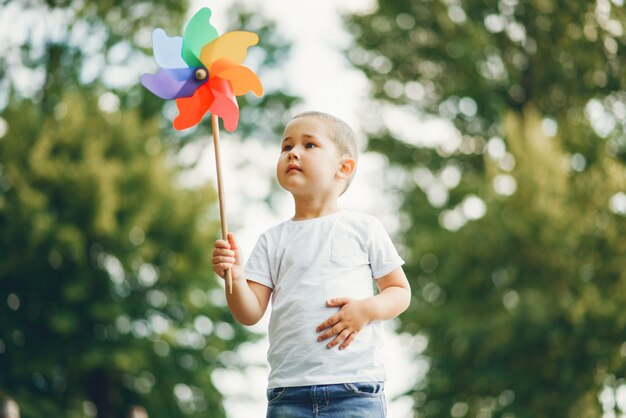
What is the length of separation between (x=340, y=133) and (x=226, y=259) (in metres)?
0.59

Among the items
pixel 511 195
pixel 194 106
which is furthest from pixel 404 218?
pixel 194 106

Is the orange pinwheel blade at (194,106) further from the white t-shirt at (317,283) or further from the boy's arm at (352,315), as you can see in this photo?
the boy's arm at (352,315)

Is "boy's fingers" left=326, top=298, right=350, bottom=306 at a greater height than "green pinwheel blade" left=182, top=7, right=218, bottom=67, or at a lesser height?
lesser

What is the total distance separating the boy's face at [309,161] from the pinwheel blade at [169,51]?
503mm

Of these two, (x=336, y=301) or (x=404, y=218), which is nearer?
(x=336, y=301)

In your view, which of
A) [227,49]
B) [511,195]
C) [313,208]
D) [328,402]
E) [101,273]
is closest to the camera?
[328,402]

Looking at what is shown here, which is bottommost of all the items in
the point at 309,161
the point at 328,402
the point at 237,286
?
the point at 328,402

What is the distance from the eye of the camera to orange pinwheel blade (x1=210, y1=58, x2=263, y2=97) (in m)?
3.38

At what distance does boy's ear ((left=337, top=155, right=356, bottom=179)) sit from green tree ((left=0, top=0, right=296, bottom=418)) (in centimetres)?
995

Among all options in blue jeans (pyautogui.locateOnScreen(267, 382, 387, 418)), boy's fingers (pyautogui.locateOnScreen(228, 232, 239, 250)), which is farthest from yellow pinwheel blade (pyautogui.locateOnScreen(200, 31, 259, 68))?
blue jeans (pyautogui.locateOnScreen(267, 382, 387, 418))

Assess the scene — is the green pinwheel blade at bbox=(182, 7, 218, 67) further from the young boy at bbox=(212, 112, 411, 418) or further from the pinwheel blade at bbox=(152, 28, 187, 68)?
the young boy at bbox=(212, 112, 411, 418)

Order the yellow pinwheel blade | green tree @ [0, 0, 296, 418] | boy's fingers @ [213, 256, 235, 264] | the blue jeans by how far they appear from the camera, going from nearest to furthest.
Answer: the blue jeans → boy's fingers @ [213, 256, 235, 264] → the yellow pinwheel blade → green tree @ [0, 0, 296, 418]

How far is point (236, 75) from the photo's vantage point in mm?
3387

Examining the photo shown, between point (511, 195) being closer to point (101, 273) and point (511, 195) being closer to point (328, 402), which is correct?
point (101, 273)
